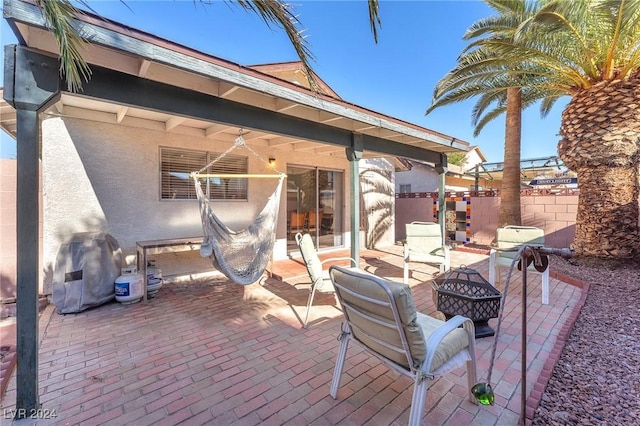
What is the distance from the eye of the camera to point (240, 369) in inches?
104

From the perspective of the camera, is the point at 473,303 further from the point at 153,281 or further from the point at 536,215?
the point at 536,215

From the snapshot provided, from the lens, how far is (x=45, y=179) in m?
4.16

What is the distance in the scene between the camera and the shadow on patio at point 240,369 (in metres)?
2.08

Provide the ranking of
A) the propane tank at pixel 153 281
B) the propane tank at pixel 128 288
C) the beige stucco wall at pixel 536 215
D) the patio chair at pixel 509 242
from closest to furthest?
1. the propane tank at pixel 128 288
2. the propane tank at pixel 153 281
3. the patio chair at pixel 509 242
4. the beige stucco wall at pixel 536 215

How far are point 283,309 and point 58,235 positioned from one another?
11.5ft

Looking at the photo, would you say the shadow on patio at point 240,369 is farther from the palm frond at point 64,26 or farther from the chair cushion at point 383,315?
the palm frond at point 64,26

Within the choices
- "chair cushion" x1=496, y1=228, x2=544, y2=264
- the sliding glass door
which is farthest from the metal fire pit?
the sliding glass door

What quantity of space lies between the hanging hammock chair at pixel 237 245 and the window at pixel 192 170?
1319 mm

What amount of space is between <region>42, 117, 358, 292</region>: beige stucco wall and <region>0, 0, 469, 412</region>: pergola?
286 millimetres

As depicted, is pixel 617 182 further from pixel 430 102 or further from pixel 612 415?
pixel 612 415

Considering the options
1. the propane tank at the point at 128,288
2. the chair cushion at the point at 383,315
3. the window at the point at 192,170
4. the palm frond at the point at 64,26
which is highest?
the palm frond at the point at 64,26

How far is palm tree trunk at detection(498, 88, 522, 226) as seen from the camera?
7.62 m

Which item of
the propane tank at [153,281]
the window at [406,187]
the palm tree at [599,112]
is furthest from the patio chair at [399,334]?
the window at [406,187]

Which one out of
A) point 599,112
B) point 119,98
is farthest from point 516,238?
point 119,98
